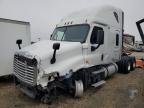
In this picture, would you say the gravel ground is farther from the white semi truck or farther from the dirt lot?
the white semi truck

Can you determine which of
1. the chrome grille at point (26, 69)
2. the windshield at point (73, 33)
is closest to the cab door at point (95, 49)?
the windshield at point (73, 33)

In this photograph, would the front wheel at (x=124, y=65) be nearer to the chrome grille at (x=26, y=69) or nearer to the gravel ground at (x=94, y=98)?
the gravel ground at (x=94, y=98)

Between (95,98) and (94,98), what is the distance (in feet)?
0.12

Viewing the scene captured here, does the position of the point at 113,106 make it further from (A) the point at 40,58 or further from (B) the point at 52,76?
(A) the point at 40,58

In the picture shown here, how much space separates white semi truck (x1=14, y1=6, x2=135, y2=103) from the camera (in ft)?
20.5

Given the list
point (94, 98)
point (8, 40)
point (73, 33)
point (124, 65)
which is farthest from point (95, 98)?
point (124, 65)

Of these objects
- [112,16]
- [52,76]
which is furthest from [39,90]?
[112,16]

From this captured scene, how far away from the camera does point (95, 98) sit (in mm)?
7355

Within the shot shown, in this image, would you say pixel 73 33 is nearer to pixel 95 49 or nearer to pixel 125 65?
pixel 95 49

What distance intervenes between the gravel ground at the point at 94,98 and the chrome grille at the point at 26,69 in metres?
0.89

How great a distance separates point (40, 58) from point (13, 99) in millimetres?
2158

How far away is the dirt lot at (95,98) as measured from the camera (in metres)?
6.62

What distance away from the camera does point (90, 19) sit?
8.35 m

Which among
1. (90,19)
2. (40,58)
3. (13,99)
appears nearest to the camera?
(40,58)
